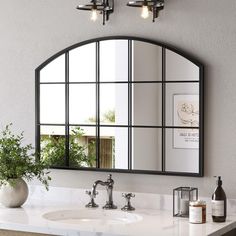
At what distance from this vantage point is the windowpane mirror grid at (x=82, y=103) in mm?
4160

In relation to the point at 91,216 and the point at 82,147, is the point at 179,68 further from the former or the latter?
the point at 91,216

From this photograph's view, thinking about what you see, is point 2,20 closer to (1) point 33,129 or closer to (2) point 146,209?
(1) point 33,129

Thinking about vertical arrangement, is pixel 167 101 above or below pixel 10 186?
above

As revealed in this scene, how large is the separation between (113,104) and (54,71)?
472mm

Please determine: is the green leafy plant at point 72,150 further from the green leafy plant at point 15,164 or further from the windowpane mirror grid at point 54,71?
the windowpane mirror grid at point 54,71

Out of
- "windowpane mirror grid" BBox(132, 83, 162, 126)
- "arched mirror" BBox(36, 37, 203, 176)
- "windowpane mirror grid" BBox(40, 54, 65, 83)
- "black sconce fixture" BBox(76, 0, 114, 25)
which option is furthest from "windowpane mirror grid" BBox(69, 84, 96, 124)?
"black sconce fixture" BBox(76, 0, 114, 25)

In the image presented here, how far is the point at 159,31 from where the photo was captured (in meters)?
4.00

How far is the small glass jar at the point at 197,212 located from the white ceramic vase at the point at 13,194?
107 cm

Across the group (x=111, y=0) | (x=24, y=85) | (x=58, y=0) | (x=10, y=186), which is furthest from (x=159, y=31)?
(x=10, y=186)

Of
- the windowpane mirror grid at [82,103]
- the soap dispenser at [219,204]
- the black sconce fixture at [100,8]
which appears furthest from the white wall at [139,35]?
the windowpane mirror grid at [82,103]

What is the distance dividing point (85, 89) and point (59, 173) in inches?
22.6

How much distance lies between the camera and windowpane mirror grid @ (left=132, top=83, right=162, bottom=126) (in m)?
3.97

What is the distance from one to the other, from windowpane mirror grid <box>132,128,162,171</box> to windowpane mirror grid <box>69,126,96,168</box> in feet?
0.91

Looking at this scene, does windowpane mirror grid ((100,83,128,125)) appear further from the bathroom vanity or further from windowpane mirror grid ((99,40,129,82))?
the bathroom vanity
